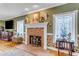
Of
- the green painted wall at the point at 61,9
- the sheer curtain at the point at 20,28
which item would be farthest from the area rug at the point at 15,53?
the green painted wall at the point at 61,9

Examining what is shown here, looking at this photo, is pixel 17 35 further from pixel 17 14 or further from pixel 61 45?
pixel 61 45

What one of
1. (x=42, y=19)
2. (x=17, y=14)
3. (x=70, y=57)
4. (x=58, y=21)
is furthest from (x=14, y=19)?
(x=70, y=57)

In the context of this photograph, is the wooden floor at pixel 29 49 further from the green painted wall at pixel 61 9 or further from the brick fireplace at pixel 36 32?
the green painted wall at pixel 61 9

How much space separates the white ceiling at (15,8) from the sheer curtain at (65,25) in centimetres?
30

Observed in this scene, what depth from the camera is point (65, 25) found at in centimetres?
302

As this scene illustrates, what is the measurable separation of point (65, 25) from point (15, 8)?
120 centimetres

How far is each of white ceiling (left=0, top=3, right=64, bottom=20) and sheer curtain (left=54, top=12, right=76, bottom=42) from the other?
30 cm

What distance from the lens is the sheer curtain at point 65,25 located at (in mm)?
2934

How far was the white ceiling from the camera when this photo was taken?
9.96 feet

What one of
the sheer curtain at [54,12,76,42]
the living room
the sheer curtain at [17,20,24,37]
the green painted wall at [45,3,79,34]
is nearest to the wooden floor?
the living room

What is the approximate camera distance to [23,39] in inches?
126

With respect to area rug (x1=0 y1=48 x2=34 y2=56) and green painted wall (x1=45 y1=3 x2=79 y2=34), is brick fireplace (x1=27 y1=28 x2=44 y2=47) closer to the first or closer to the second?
green painted wall (x1=45 y1=3 x2=79 y2=34)

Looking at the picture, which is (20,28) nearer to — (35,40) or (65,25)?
(35,40)

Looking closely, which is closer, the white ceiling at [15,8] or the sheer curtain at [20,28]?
the white ceiling at [15,8]
